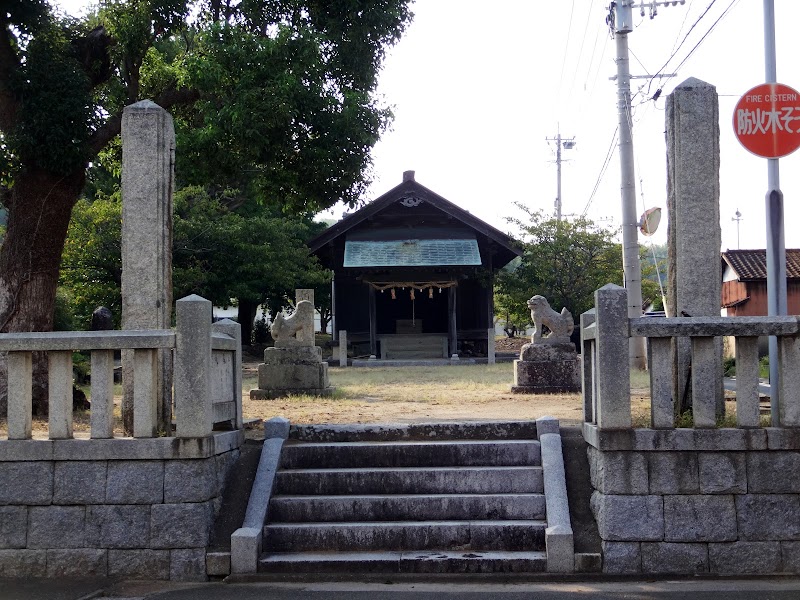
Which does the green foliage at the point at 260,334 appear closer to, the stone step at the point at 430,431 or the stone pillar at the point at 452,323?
the stone pillar at the point at 452,323

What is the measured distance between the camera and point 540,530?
663cm

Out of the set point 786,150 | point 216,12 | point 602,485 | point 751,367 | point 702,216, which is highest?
point 216,12

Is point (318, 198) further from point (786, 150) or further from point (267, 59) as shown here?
point (786, 150)

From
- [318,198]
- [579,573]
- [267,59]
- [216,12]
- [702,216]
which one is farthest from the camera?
[318,198]

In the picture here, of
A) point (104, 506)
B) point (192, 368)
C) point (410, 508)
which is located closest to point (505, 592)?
point (410, 508)

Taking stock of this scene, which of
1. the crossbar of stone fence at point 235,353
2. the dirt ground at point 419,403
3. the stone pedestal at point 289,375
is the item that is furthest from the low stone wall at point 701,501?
the stone pedestal at point 289,375

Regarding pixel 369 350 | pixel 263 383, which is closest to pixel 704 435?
pixel 263 383

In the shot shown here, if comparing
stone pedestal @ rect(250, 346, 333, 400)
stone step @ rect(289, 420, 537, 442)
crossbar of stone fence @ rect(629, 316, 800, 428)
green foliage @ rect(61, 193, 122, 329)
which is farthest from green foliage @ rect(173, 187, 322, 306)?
crossbar of stone fence @ rect(629, 316, 800, 428)

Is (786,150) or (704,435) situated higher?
(786,150)

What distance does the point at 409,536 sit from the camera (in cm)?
Answer: 668

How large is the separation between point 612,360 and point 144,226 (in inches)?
178

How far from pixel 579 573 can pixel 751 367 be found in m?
2.14

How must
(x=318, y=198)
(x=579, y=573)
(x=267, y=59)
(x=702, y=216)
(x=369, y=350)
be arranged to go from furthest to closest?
(x=369, y=350) < (x=318, y=198) < (x=267, y=59) < (x=702, y=216) < (x=579, y=573)

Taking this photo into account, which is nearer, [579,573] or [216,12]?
[579,573]
